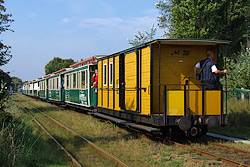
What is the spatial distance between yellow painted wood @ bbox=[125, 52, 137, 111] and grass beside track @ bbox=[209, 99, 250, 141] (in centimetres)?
345

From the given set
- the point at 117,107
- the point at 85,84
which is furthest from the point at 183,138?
the point at 85,84

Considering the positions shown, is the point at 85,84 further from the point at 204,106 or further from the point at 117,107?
the point at 204,106

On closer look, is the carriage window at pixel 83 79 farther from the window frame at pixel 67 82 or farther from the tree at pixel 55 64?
the tree at pixel 55 64

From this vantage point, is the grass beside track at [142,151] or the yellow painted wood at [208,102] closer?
the grass beside track at [142,151]

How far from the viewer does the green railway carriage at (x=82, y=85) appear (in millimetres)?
15078

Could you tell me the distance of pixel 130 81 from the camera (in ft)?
33.3

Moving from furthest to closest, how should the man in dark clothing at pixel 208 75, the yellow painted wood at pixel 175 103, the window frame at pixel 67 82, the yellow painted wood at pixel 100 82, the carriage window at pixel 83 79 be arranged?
1. the window frame at pixel 67 82
2. the carriage window at pixel 83 79
3. the yellow painted wood at pixel 100 82
4. the man in dark clothing at pixel 208 75
5. the yellow painted wood at pixel 175 103

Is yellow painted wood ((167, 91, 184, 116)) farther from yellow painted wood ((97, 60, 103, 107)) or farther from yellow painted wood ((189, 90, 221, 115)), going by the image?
yellow painted wood ((97, 60, 103, 107))

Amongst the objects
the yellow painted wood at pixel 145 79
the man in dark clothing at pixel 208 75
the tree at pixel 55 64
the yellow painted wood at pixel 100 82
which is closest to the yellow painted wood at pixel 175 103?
the yellow painted wood at pixel 145 79

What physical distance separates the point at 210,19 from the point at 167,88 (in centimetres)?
1698

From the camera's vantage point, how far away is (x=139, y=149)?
7.93 metres

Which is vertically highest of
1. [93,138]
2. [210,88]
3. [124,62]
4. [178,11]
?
[178,11]

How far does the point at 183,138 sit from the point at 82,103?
316 inches

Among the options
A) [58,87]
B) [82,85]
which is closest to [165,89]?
[82,85]
